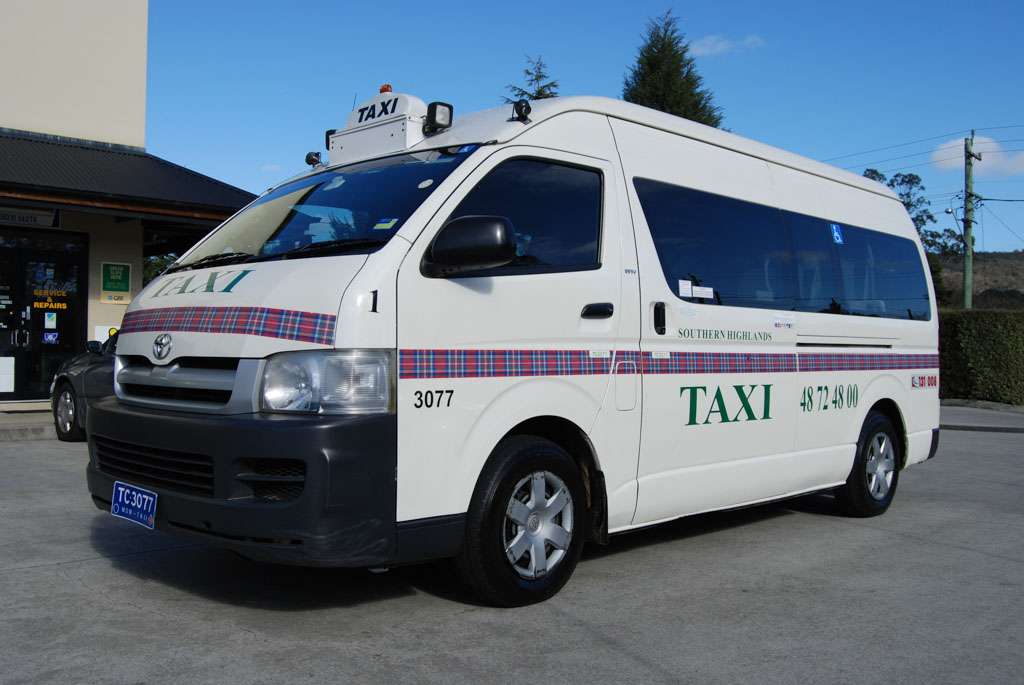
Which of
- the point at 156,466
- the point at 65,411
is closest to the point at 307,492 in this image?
the point at 156,466

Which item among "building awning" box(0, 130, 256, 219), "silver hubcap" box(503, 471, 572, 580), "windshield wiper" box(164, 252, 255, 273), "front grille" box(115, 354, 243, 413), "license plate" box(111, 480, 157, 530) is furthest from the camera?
"building awning" box(0, 130, 256, 219)

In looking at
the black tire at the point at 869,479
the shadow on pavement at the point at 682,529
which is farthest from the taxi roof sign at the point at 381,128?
the black tire at the point at 869,479

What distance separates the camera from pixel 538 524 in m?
4.66

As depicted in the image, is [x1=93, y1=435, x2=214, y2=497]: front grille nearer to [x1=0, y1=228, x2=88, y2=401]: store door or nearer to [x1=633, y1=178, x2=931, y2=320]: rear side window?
[x1=633, y1=178, x2=931, y2=320]: rear side window

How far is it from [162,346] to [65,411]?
315 inches

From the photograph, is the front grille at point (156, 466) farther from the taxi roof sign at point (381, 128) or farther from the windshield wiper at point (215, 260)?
the taxi roof sign at point (381, 128)

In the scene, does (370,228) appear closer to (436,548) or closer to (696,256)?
(436,548)

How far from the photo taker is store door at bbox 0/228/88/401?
14.0m

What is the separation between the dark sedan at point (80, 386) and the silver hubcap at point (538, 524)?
306 inches

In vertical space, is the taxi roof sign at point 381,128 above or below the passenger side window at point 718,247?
above

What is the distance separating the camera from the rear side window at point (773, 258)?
18.2ft

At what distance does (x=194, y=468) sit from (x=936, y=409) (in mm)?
6820

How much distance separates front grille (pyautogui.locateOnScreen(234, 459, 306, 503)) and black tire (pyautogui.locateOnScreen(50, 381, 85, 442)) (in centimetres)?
827

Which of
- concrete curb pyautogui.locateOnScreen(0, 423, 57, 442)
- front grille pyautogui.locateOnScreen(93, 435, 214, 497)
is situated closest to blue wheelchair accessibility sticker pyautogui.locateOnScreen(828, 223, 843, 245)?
front grille pyautogui.locateOnScreen(93, 435, 214, 497)
